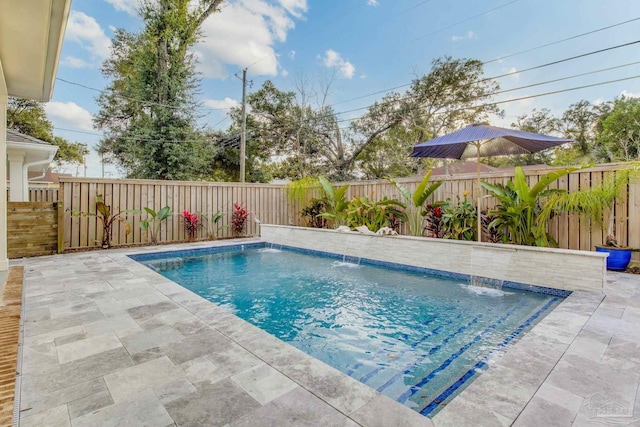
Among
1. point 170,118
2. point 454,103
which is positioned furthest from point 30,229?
point 454,103

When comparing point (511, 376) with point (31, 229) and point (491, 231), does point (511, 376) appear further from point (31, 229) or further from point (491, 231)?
point (31, 229)

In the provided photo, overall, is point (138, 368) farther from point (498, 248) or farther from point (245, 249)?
point (245, 249)

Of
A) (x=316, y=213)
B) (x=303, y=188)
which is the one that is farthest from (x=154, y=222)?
(x=316, y=213)

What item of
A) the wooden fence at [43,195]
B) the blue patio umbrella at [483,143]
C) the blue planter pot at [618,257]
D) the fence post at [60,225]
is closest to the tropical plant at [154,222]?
the fence post at [60,225]

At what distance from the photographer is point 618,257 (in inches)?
187

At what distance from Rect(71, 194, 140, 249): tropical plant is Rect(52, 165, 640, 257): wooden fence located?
0.39 ft

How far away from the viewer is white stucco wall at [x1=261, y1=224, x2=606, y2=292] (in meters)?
3.87

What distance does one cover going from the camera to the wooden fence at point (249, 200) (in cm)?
513

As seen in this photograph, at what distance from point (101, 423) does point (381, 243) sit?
532 centimetres

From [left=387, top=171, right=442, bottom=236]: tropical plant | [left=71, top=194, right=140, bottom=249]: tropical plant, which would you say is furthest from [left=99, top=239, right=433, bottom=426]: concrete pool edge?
[left=71, top=194, right=140, bottom=249]: tropical plant

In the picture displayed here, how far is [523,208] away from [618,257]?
143 centimetres

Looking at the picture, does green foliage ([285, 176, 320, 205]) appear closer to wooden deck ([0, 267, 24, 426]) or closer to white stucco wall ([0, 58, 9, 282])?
white stucco wall ([0, 58, 9, 282])

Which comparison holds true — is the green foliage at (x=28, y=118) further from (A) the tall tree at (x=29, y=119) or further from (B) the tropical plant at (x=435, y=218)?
(B) the tropical plant at (x=435, y=218)

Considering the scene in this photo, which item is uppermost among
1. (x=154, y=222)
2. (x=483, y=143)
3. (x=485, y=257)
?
(x=483, y=143)
